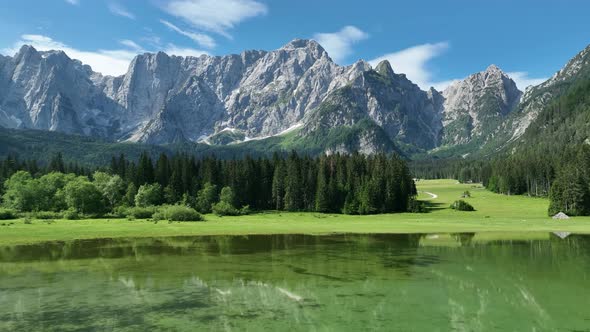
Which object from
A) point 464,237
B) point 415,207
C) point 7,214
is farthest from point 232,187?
point 464,237

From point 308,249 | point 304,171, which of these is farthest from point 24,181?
point 308,249

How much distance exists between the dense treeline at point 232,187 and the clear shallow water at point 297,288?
232 feet

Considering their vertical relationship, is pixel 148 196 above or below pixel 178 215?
above

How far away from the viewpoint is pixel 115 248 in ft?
182

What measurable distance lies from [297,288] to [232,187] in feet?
362

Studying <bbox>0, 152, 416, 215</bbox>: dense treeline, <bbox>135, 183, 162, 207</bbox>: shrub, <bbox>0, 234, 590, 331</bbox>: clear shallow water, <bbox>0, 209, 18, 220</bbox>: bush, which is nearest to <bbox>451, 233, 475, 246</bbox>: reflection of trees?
<bbox>0, 234, 590, 331</bbox>: clear shallow water

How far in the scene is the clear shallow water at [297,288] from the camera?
23.3 meters

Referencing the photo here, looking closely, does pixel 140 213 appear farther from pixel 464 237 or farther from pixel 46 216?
pixel 464 237

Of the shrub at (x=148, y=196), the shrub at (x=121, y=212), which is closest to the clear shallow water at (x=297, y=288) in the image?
the shrub at (x=121, y=212)

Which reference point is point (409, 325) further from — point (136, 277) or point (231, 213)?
point (231, 213)

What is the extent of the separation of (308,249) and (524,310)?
31208 mm

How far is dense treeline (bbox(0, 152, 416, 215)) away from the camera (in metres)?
120

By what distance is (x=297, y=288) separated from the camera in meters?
31.9

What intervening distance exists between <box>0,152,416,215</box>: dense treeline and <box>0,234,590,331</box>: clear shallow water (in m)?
70.7
